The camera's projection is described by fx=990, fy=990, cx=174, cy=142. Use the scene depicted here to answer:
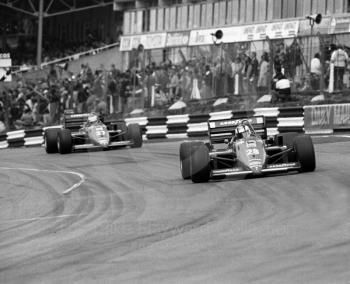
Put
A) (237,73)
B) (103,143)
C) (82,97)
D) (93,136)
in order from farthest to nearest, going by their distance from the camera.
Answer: (82,97), (237,73), (93,136), (103,143)

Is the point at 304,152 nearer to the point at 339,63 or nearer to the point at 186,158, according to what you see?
the point at 186,158

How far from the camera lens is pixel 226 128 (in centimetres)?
1516

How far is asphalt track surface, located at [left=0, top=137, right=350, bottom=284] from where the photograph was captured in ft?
24.6

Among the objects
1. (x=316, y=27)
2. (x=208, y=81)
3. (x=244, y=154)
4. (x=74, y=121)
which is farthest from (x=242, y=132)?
(x=316, y=27)

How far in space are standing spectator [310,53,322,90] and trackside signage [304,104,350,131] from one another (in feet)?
1.80

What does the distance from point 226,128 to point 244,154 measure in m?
1.34

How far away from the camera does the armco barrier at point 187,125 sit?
24281 mm

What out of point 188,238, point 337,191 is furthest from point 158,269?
point 337,191

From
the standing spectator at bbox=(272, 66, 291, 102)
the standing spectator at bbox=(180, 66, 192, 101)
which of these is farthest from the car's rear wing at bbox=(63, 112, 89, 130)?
the standing spectator at bbox=(272, 66, 291, 102)

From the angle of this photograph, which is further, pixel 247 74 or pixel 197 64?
pixel 197 64

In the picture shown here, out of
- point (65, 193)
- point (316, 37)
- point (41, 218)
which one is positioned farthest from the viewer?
point (316, 37)

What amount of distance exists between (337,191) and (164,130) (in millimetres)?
14696

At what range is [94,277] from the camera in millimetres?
7359

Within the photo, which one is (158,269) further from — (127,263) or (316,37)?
(316,37)
